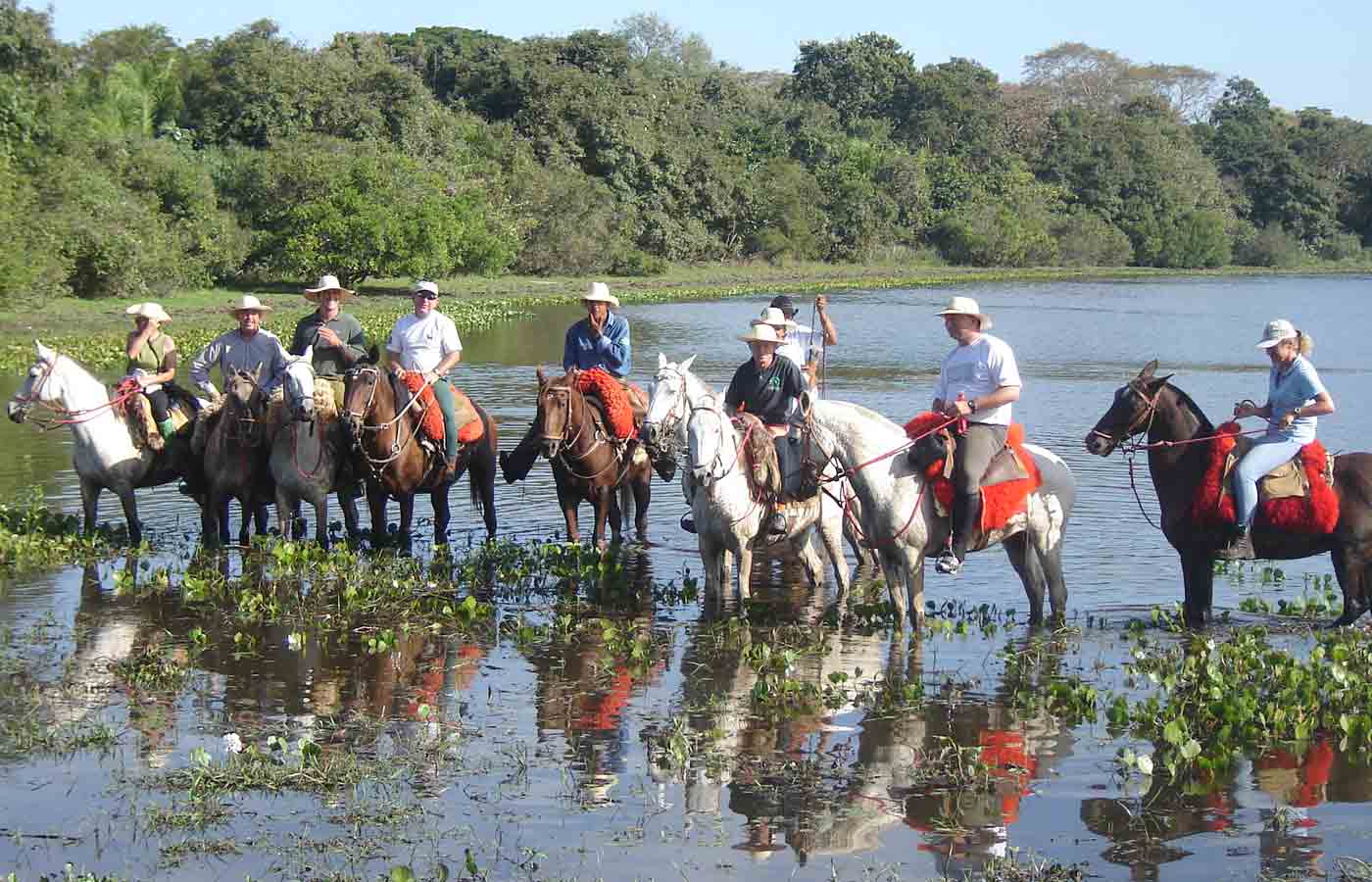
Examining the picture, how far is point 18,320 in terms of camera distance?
116ft

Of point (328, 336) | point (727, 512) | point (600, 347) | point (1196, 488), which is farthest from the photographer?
point (600, 347)

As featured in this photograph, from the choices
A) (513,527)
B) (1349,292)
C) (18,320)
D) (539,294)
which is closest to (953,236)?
(1349,292)

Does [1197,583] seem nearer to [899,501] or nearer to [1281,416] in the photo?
[1281,416]

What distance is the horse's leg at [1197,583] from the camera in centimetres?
1134

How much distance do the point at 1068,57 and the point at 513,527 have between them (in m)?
141

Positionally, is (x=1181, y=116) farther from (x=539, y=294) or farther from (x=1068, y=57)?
(x=539, y=294)

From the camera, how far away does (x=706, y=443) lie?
11094 millimetres

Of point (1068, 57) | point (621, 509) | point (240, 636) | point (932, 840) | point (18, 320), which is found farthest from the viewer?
point (1068, 57)

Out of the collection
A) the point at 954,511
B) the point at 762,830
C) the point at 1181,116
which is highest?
the point at 1181,116

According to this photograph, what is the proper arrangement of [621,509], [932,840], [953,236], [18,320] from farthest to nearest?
1. [953,236]
2. [18,320]
3. [621,509]
4. [932,840]

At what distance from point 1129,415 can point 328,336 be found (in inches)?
270

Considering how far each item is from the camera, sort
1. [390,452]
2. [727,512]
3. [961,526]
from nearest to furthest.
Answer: [961,526]
[727,512]
[390,452]

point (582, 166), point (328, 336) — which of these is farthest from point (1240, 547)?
point (582, 166)

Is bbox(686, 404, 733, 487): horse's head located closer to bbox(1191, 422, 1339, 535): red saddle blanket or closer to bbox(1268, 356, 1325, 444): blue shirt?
bbox(1191, 422, 1339, 535): red saddle blanket
